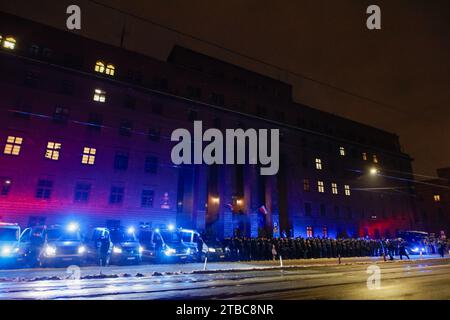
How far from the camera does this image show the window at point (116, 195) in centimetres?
2472

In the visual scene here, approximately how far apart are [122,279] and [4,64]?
885 inches

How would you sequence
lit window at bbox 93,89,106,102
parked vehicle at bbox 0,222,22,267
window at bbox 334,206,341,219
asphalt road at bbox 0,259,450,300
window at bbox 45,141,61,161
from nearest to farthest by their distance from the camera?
asphalt road at bbox 0,259,450,300
parked vehicle at bbox 0,222,22,267
window at bbox 45,141,61,161
lit window at bbox 93,89,106,102
window at bbox 334,206,341,219

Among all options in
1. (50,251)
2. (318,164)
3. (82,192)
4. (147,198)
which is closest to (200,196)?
(147,198)

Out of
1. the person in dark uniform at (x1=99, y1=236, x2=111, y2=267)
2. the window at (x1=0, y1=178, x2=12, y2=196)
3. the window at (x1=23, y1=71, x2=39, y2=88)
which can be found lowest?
the person in dark uniform at (x1=99, y1=236, x2=111, y2=267)

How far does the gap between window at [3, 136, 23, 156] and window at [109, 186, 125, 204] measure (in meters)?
7.76

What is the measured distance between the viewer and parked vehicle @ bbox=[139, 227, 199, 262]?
16.6 meters

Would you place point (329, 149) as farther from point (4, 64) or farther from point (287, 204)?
point (4, 64)

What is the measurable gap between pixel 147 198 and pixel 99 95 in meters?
10.9

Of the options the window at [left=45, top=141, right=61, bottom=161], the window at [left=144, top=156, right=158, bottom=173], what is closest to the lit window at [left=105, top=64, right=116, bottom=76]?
the window at [left=45, top=141, right=61, bottom=161]

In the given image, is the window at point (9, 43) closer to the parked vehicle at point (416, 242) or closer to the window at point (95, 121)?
the window at point (95, 121)

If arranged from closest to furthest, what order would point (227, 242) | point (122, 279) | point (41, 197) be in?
point (122, 279)
point (227, 242)
point (41, 197)

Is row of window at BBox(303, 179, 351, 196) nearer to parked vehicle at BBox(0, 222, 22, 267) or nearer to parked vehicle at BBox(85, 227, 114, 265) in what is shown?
parked vehicle at BBox(85, 227, 114, 265)

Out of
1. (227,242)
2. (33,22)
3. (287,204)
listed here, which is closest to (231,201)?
(287,204)
